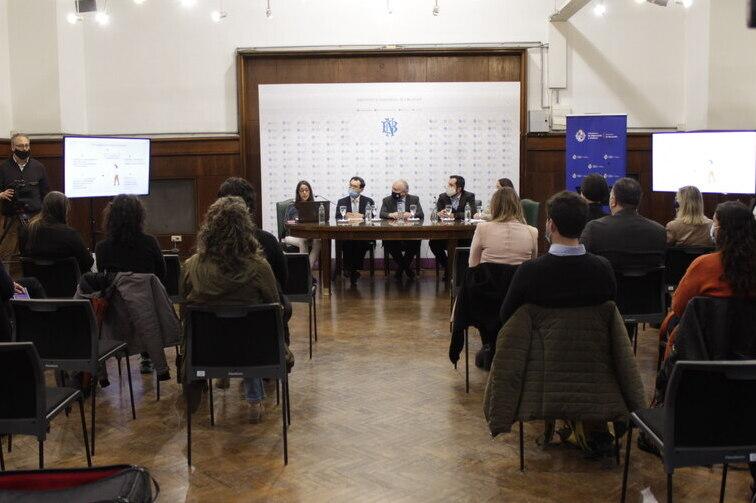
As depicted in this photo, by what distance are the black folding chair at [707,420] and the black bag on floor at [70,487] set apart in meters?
1.68

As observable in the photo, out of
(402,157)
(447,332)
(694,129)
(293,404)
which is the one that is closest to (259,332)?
(293,404)

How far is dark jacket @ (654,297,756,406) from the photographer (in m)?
3.19

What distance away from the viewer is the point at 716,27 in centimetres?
948

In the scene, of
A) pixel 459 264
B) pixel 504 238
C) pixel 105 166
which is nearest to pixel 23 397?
pixel 504 238

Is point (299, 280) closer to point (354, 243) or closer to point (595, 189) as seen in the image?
point (595, 189)

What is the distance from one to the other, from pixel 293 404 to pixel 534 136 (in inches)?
258

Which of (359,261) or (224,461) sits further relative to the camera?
(359,261)

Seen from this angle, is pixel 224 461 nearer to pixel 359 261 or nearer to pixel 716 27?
pixel 359 261

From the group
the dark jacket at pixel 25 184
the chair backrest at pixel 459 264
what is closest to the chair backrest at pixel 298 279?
the chair backrest at pixel 459 264

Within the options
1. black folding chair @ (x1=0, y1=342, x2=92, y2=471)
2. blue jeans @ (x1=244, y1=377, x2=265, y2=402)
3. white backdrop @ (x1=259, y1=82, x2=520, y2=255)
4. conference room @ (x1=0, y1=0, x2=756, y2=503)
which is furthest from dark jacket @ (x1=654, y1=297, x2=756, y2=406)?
white backdrop @ (x1=259, y1=82, x2=520, y2=255)

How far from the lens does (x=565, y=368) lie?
3.24 metres

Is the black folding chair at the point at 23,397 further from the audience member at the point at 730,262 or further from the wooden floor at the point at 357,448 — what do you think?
the audience member at the point at 730,262

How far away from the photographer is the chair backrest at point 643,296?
182 inches

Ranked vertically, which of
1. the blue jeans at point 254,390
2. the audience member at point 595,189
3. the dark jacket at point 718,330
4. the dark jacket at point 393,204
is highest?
the audience member at point 595,189
